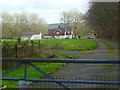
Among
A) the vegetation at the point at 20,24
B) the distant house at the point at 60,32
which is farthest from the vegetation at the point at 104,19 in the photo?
the vegetation at the point at 20,24

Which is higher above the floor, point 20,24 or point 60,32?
point 20,24

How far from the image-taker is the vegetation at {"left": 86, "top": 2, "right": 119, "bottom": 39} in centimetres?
362

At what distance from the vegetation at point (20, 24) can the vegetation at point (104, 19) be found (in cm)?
113

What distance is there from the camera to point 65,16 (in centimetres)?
401

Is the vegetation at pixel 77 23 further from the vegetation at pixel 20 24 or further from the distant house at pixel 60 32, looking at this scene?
the vegetation at pixel 20 24

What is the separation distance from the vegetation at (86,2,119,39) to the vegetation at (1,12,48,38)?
3.70 ft

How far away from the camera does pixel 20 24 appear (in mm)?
3725

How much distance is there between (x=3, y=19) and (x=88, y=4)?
1.97 m

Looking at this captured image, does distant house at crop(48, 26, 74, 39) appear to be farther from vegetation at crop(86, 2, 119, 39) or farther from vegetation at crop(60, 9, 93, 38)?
vegetation at crop(86, 2, 119, 39)

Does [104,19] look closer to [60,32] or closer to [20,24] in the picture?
[60,32]

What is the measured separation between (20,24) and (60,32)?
980 mm

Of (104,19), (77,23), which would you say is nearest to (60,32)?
(77,23)

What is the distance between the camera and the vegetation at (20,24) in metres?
3.63

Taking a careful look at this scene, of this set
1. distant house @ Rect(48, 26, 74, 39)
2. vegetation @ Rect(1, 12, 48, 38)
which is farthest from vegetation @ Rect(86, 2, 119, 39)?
vegetation @ Rect(1, 12, 48, 38)
